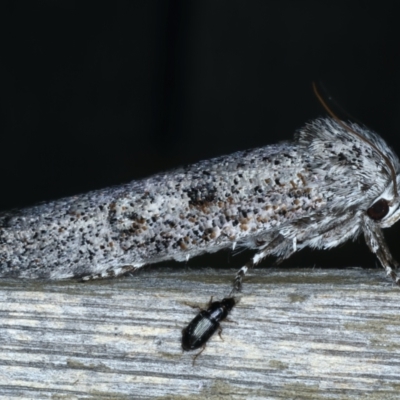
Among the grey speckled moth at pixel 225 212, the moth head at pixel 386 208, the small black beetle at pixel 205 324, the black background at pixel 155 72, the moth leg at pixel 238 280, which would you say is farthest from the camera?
the black background at pixel 155 72

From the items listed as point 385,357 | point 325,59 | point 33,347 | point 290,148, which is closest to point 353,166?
point 290,148

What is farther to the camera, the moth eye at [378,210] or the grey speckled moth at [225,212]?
the moth eye at [378,210]

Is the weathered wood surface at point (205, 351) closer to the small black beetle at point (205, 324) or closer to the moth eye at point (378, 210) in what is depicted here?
the small black beetle at point (205, 324)

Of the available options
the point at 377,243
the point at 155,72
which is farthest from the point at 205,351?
the point at 155,72

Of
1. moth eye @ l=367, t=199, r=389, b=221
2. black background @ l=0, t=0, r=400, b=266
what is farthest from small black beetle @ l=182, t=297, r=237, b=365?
black background @ l=0, t=0, r=400, b=266

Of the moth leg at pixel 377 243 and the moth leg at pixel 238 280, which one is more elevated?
the moth leg at pixel 238 280

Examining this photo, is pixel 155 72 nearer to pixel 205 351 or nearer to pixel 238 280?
pixel 238 280

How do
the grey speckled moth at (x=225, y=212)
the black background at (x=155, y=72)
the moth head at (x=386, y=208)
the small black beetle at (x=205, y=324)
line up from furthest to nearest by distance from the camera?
the black background at (x=155, y=72) → the moth head at (x=386, y=208) → the grey speckled moth at (x=225, y=212) → the small black beetle at (x=205, y=324)

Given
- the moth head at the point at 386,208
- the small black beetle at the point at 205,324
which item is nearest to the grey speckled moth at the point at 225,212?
the moth head at the point at 386,208
